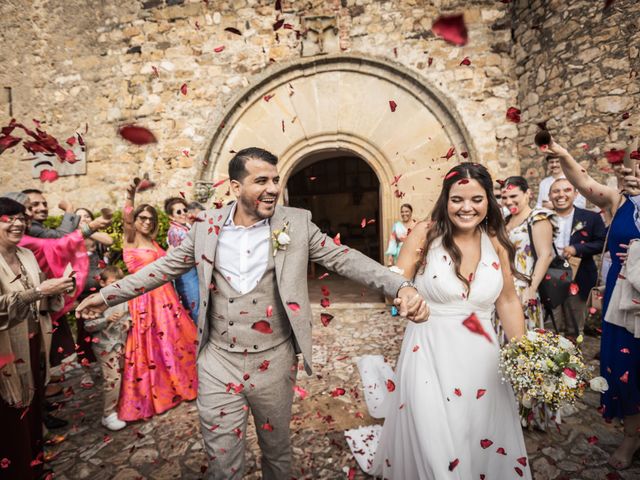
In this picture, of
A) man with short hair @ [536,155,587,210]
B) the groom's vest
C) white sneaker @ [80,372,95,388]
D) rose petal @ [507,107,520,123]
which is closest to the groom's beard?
the groom's vest

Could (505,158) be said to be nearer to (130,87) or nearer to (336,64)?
(336,64)

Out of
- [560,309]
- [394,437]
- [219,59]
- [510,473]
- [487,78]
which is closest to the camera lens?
[510,473]

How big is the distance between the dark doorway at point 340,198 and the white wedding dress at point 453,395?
7.32 metres

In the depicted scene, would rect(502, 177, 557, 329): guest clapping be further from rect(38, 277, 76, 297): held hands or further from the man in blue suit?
rect(38, 277, 76, 297): held hands

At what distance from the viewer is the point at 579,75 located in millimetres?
5078

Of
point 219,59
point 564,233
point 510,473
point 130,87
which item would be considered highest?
point 219,59

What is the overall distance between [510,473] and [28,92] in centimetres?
983

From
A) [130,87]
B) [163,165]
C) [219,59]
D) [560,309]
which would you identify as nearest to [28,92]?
[130,87]

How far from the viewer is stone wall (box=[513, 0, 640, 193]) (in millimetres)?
4652

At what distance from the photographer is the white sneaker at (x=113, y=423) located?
3.37m

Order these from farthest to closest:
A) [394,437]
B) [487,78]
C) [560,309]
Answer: [487,78] < [560,309] < [394,437]

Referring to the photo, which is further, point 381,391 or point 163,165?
point 163,165

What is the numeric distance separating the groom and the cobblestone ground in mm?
893

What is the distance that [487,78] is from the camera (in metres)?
6.04
